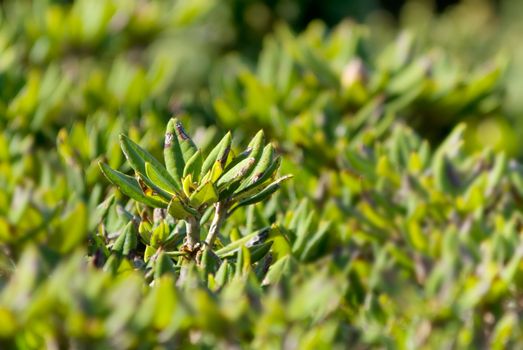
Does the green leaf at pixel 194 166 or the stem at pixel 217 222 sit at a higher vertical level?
the green leaf at pixel 194 166

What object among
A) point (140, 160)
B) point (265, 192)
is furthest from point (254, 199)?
point (140, 160)

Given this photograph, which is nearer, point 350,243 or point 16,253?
point 16,253

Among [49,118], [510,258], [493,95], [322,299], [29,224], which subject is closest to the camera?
[322,299]

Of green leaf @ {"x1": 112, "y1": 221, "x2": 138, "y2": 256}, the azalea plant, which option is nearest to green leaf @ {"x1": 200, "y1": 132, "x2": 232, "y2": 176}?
the azalea plant

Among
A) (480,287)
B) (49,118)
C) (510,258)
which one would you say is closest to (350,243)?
(510,258)

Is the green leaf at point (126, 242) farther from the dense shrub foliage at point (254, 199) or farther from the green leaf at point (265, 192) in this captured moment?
the green leaf at point (265, 192)

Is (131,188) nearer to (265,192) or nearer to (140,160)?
(140,160)

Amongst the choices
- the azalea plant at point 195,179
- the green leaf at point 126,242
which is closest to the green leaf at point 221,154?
the azalea plant at point 195,179

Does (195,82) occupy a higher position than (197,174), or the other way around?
(195,82)

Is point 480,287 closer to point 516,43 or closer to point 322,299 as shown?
point 322,299
